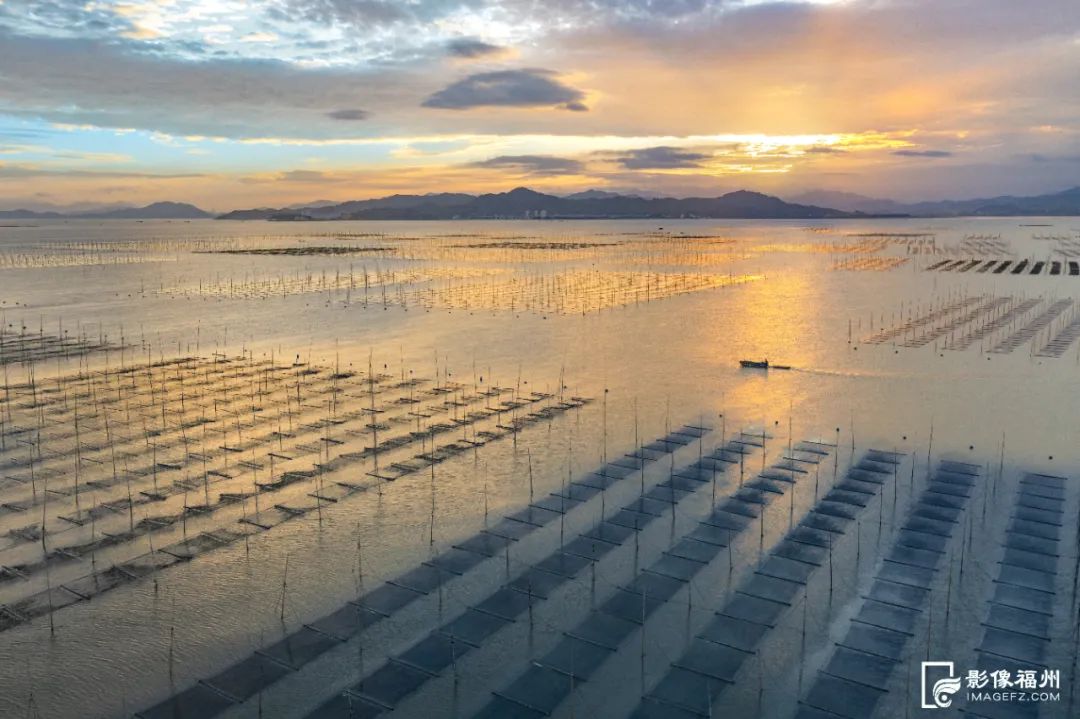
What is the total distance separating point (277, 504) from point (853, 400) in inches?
740

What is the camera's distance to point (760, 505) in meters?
17.0

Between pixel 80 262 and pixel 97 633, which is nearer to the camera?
pixel 97 633

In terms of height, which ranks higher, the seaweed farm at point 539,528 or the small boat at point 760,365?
the small boat at point 760,365

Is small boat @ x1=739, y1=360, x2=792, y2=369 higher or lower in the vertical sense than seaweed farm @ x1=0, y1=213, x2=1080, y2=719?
higher

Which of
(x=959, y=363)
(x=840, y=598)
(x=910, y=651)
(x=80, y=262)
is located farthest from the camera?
(x=80, y=262)

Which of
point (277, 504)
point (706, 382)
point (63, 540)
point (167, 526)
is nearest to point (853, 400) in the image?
point (706, 382)

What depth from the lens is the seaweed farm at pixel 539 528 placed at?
440 inches

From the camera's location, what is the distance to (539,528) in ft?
52.7

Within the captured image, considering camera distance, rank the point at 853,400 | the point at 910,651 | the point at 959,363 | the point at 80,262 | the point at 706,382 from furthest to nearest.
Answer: the point at 80,262 < the point at 959,363 < the point at 706,382 < the point at 853,400 < the point at 910,651

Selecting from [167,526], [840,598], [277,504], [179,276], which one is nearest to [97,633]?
[167,526]

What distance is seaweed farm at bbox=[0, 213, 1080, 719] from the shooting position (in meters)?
11.2

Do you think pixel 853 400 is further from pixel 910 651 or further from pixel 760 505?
pixel 910 651

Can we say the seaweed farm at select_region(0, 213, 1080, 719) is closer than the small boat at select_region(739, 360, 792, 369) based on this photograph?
Yes

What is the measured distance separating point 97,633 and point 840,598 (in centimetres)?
1235
